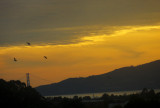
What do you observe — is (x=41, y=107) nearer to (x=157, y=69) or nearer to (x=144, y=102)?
(x=144, y=102)

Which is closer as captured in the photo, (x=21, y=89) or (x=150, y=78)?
(x=21, y=89)

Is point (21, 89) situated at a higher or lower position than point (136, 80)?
lower

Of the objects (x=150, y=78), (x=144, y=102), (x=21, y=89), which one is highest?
(x=150, y=78)

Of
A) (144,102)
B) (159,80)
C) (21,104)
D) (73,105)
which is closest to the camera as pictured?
(144,102)

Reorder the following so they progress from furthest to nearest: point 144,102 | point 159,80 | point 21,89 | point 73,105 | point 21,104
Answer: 1. point 159,80
2. point 21,89
3. point 21,104
4. point 73,105
5. point 144,102

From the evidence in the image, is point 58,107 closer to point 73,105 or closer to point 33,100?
point 73,105

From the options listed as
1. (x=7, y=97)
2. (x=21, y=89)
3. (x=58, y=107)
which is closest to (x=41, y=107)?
(x=58, y=107)

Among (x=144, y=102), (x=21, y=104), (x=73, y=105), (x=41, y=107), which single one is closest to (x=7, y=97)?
(x=21, y=104)

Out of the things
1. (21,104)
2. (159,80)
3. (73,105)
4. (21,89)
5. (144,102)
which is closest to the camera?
(144,102)

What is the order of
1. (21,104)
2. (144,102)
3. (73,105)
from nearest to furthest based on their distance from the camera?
(144,102)
(73,105)
(21,104)
